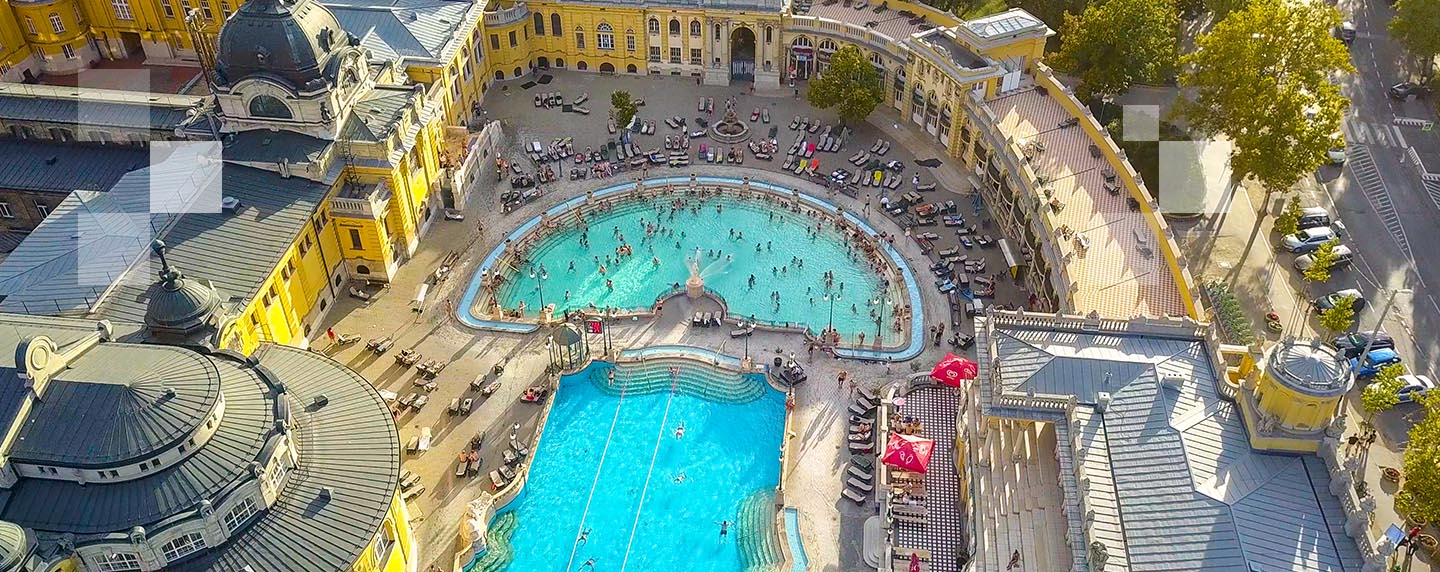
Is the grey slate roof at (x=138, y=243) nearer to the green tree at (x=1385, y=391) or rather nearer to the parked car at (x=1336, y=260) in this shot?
the green tree at (x=1385, y=391)

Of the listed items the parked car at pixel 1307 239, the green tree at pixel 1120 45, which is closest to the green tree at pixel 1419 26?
→ the green tree at pixel 1120 45

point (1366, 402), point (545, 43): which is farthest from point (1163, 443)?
point (545, 43)

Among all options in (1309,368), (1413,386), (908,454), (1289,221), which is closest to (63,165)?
(908,454)

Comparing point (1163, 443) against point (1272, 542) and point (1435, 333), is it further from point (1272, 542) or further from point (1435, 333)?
point (1435, 333)

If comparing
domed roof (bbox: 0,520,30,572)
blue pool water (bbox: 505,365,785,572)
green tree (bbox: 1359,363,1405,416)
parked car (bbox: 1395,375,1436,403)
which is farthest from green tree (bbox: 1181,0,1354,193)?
domed roof (bbox: 0,520,30,572)

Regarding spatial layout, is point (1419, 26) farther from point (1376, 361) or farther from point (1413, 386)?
point (1413, 386)

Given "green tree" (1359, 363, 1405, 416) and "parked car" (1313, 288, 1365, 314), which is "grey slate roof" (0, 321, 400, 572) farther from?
"parked car" (1313, 288, 1365, 314)
